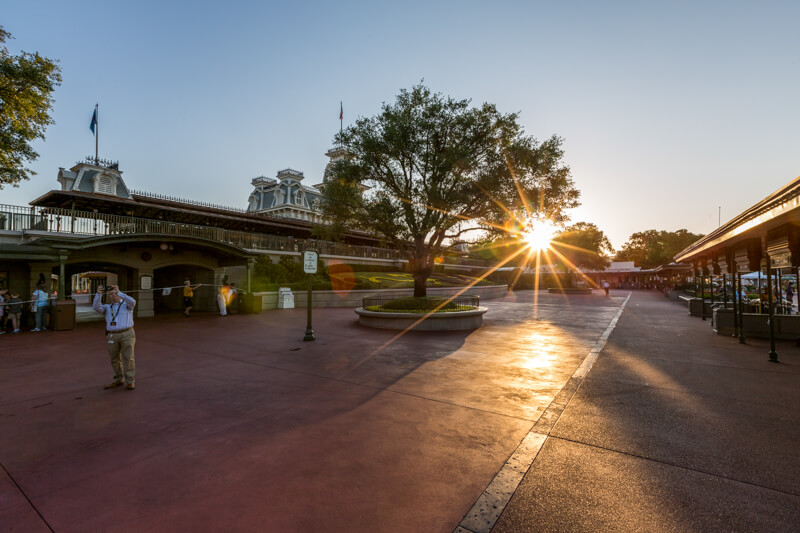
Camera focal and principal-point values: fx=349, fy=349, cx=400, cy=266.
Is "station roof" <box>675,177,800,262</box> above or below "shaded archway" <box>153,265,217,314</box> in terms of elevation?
above

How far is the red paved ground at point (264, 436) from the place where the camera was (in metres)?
3.07

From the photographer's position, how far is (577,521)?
287 cm

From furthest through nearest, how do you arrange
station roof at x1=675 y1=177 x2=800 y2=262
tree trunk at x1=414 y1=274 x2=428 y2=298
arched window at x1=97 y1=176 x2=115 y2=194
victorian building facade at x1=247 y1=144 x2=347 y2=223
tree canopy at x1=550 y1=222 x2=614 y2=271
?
victorian building facade at x1=247 y1=144 x2=347 y2=223 < tree canopy at x1=550 y1=222 x2=614 y2=271 < arched window at x1=97 y1=176 x2=115 y2=194 < tree trunk at x1=414 y1=274 x2=428 y2=298 < station roof at x1=675 y1=177 x2=800 y2=262

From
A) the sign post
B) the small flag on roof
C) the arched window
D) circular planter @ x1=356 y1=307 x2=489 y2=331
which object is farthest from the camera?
the arched window

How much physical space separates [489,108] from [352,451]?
15.0 m

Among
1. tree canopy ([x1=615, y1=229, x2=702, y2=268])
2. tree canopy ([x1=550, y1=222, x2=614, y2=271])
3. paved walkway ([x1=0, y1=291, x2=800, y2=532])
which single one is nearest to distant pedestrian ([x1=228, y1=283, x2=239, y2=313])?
paved walkway ([x1=0, y1=291, x2=800, y2=532])

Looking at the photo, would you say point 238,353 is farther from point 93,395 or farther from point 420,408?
point 420,408

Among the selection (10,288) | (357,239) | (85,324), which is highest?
(357,239)

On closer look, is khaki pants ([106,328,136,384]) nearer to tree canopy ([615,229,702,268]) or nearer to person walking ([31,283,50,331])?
person walking ([31,283,50,331])

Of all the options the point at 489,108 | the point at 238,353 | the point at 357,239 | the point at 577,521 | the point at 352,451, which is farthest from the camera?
the point at 357,239

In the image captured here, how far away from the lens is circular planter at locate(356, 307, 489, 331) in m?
13.6

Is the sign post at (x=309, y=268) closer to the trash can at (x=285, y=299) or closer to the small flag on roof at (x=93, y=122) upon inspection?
the trash can at (x=285, y=299)

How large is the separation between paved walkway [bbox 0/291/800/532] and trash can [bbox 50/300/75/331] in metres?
6.17

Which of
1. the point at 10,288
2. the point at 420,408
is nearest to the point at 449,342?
the point at 420,408
